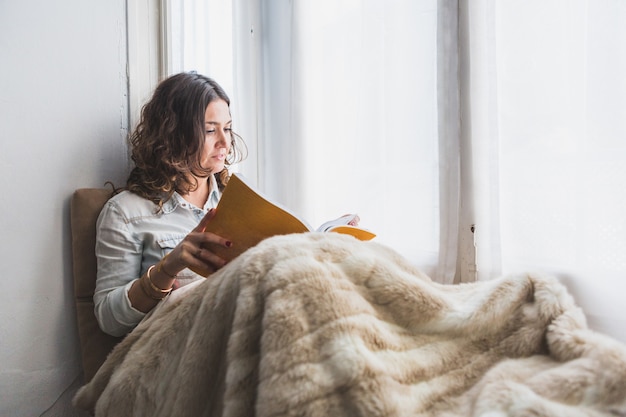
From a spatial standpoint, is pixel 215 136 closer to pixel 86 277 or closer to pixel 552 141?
pixel 86 277

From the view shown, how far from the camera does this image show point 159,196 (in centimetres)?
120

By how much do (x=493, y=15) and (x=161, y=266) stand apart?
0.96 metres

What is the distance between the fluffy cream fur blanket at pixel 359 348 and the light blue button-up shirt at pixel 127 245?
1.14 feet

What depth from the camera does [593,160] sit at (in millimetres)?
887

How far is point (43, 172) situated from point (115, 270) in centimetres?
32

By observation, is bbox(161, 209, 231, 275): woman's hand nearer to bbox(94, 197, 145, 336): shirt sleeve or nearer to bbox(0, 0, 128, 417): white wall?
bbox(94, 197, 145, 336): shirt sleeve

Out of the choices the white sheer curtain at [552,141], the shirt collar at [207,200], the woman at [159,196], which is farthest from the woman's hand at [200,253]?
the white sheer curtain at [552,141]

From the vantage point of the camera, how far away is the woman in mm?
1016

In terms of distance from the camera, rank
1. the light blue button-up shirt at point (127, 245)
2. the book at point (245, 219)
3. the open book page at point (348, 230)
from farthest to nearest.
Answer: the light blue button-up shirt at point (127, 245), the open book page at point (348, 230), the book at point (245, 219)

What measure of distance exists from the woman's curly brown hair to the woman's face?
0.02m

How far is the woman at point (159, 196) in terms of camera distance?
102 cm

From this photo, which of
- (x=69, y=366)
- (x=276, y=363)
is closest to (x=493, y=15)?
(x=276, y=363)

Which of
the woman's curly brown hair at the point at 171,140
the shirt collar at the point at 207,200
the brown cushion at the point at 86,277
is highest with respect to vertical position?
the woman's curly brown hair at the point at 171,140

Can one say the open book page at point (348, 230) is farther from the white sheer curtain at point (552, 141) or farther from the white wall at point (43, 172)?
the white wall at point (43, 172)
